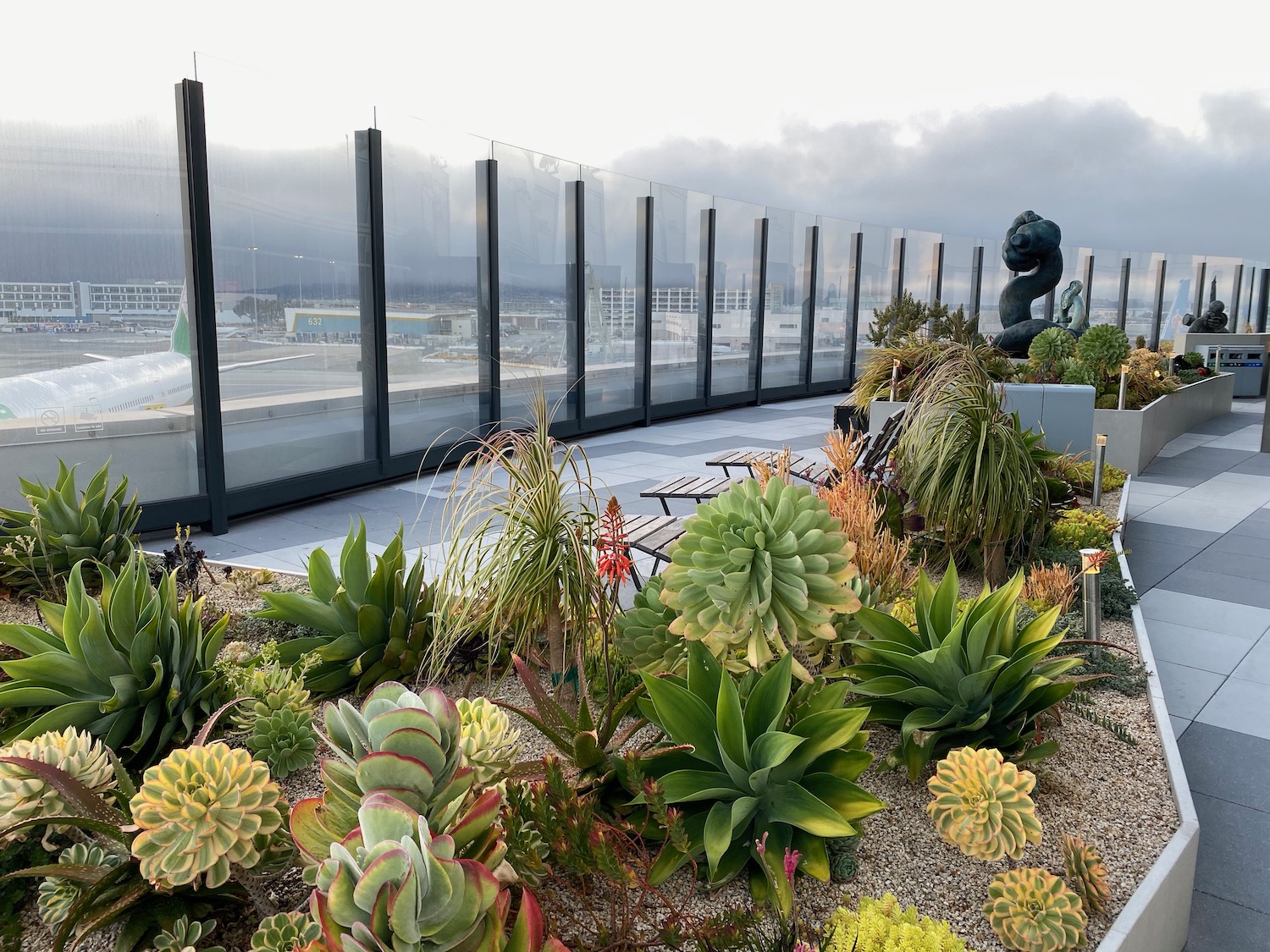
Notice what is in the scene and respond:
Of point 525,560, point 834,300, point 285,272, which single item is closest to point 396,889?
point 525,560

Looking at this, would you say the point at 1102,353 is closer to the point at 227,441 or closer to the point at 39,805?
the point at 227,441

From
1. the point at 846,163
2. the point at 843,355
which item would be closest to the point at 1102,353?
the point at 843,355

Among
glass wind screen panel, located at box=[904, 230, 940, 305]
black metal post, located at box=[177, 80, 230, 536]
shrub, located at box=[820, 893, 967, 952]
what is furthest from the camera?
glass wind screen panel, located at box=[904, 230, 940, 305]

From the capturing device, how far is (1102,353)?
392 inches

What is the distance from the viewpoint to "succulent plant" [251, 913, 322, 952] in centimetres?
146

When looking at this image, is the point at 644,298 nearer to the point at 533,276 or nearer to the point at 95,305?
the point at 533,276

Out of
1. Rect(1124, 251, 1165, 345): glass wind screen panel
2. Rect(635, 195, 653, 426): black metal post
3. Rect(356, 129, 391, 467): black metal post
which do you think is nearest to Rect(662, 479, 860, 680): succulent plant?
Rect(356, 129, 391, 467): black metal post

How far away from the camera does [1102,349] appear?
9945 millimetres

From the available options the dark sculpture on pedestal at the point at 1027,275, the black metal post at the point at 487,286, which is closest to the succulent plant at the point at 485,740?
the black metal post at the point at 487,286

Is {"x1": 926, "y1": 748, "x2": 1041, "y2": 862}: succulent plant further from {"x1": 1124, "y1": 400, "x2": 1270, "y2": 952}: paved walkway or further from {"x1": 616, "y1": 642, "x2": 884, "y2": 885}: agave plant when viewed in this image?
{"x1": 1124, "y1": 400, "x2": 1270, "y2": 952}: paved walkway

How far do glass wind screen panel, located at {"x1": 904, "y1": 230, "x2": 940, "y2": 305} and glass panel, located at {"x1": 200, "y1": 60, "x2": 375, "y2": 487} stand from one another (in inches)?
513

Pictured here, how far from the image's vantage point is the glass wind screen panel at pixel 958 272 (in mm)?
18750

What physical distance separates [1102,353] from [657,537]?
8022 millimetres

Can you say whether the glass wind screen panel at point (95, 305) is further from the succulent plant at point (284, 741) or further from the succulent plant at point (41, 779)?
the succulent plant at point (41, 779)
